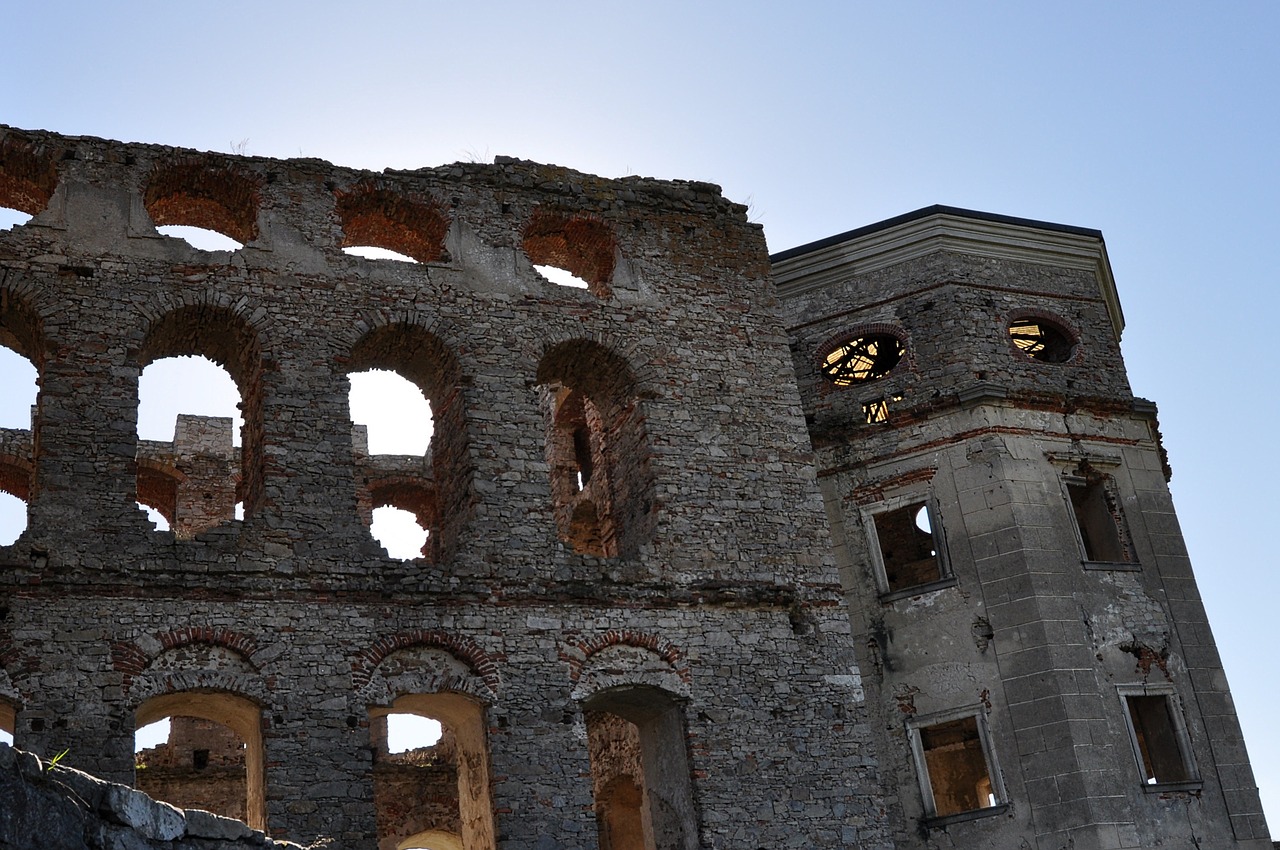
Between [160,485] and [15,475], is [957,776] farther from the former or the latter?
[15,475]

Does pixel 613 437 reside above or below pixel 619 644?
above

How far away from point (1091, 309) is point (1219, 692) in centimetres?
523

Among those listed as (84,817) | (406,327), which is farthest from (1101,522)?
(84,817)

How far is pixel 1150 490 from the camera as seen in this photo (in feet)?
57.9

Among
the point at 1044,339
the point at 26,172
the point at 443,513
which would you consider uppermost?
the point at 26,172

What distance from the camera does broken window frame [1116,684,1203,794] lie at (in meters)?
15.7

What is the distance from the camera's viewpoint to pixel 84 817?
6.57 metres

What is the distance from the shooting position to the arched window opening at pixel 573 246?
54.7 feet

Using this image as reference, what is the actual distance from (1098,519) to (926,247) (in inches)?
161

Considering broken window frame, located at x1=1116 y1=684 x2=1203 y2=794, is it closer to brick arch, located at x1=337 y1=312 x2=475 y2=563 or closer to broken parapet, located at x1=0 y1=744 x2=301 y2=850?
brick arch, located at x1=337 y1=312 x2=475 y2=563

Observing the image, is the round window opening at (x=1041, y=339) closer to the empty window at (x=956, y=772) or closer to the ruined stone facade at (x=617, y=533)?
the ruined stone facade at (x=617, y=533)

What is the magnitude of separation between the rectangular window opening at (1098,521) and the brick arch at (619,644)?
577cm

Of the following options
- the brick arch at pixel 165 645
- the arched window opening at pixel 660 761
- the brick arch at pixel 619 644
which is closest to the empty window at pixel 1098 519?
the brick arch at pixel 619 644

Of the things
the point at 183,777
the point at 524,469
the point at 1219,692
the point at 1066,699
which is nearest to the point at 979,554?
the point at 1066,699
